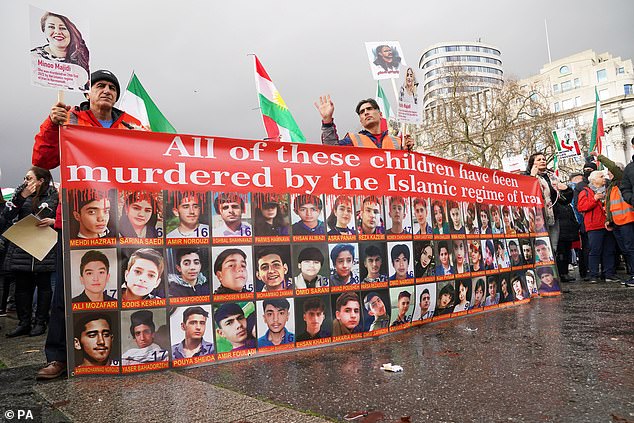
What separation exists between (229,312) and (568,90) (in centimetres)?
8853

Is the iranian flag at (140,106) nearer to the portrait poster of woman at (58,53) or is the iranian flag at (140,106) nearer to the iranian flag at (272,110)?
the iranian flag at (272,110)

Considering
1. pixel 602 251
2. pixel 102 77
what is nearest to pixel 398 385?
pixel 102 77

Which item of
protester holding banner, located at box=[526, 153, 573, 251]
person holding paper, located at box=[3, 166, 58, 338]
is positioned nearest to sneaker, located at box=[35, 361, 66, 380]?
person holding paper, located at box=[3, 166, 58, 338]

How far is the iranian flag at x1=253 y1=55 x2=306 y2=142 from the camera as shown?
28.7 ft

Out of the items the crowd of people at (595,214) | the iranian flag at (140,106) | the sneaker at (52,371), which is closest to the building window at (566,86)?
the crowd of people at (595,214)

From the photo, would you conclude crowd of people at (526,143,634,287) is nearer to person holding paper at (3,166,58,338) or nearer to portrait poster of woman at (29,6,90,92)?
portrait poster of woman at (29,6,90,92)

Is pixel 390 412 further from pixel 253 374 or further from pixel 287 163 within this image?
pixel 287 163

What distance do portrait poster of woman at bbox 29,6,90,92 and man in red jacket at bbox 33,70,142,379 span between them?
0.19 meters

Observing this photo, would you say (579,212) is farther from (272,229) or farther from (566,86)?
(566,86)

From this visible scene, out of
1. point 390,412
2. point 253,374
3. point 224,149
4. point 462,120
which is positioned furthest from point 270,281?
point 462,120

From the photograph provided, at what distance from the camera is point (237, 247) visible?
356 cm

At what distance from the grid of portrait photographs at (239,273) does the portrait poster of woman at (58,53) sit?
0.81 meters

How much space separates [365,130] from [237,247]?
238 centimetres

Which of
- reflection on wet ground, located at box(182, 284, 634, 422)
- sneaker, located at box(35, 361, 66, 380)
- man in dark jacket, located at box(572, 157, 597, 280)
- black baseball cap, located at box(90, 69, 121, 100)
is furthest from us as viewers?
man in dark jacket, located at box(572, 157, 597, 280)
